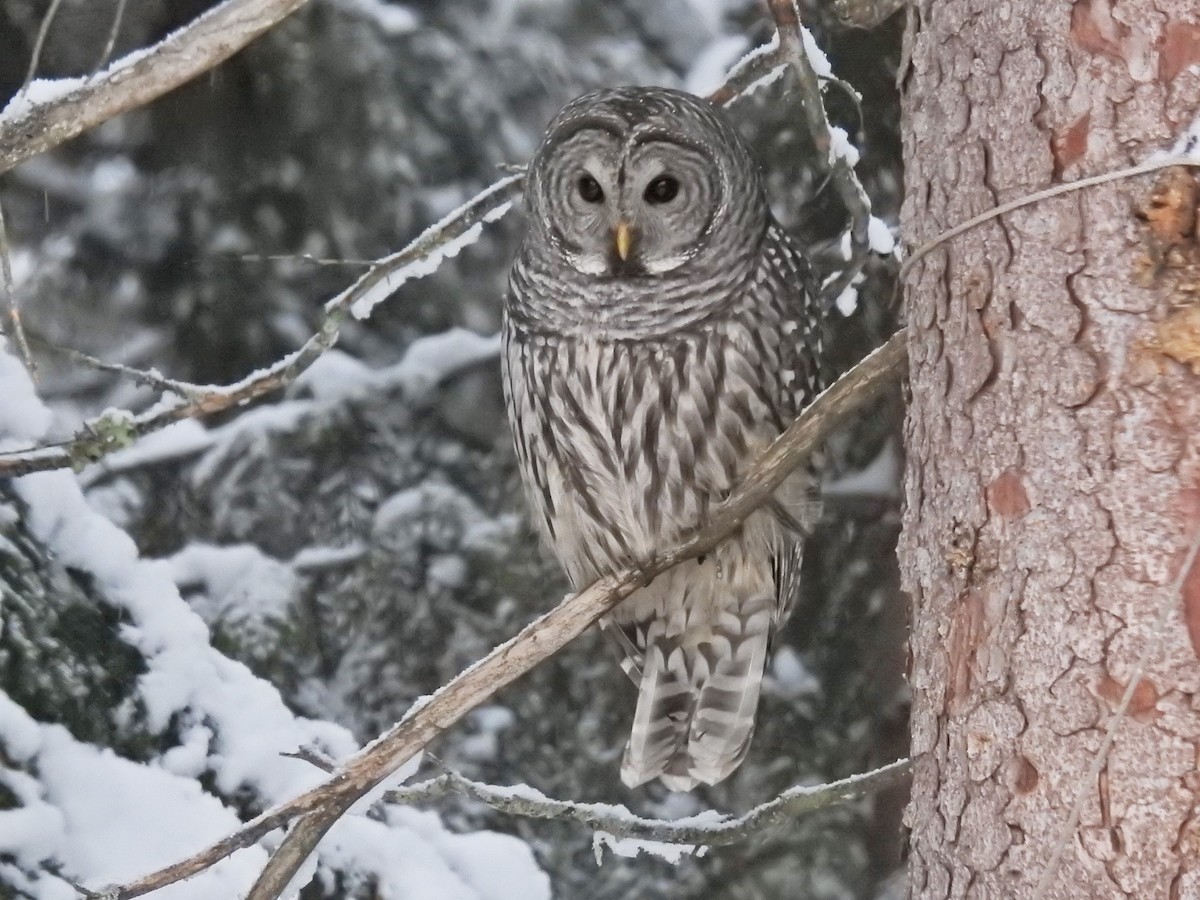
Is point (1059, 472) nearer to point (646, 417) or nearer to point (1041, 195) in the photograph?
point (1041, 195)

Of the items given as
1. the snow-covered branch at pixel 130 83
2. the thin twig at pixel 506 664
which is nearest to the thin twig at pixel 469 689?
the thin twig at pixel 506 664

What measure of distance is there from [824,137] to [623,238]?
1.35 ft

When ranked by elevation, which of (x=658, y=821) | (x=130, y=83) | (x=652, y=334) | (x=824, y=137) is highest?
(x=130, y=83)

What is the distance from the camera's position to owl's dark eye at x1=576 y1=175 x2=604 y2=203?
2.64 m

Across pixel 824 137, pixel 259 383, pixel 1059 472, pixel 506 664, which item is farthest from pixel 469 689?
pixel 824 137

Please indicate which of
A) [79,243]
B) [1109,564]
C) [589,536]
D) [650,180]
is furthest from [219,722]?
[1109,564]

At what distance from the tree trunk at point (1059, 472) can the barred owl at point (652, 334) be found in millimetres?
907

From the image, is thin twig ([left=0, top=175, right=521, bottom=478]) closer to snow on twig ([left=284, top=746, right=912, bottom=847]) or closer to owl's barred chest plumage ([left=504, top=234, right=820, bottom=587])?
owl's barred chest plumage ([left=504, top=234, right=820, bottom=587])

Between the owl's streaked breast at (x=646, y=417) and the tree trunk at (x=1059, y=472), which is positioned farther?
the owl's streaked breast at (x=646, y=417)

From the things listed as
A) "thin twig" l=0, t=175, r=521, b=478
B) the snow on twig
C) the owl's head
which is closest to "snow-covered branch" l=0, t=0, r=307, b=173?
"thin twig" l=0, t=175, r=521, b=478

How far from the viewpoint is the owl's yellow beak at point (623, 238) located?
2.57 metres

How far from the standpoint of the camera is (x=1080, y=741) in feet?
4.78

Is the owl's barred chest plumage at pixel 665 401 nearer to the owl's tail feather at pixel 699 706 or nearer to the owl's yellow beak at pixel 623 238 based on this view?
the owl's yellow beak at pixel 623 238

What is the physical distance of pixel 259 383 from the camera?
2326 mm
